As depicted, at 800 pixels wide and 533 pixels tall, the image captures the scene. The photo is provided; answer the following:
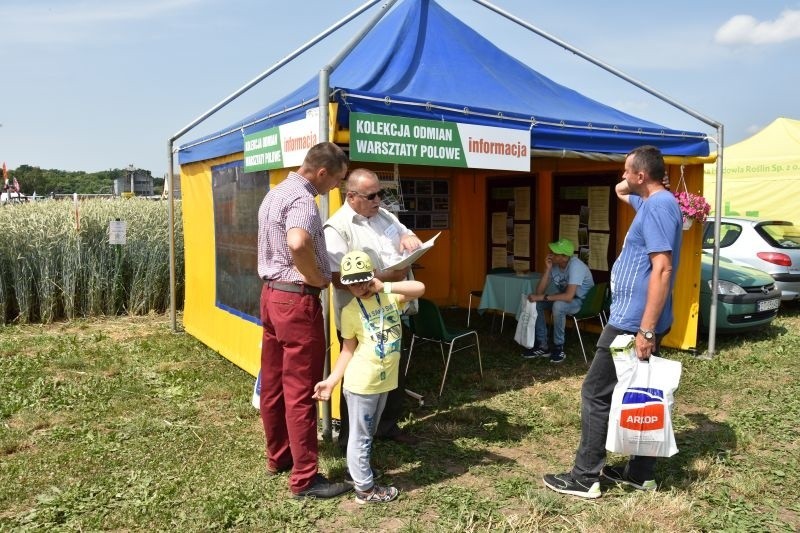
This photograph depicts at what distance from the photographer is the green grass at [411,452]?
10.3ft

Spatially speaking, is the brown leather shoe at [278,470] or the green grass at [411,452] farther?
the brown leather shoe at [278,470]

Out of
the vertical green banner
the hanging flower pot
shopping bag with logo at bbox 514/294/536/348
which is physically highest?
the vertical green banner

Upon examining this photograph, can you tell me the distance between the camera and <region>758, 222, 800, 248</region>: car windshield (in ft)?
28.5

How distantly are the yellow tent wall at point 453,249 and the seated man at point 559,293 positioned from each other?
45.8 inches

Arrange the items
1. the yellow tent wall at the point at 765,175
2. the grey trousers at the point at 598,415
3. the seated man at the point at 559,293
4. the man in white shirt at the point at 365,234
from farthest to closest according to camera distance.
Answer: the yellow tent wall at the point at 765,175, the seated man at the point at 559,293, the man in white shirt at the point at 365,234, the grey trousers at the point at 598,415

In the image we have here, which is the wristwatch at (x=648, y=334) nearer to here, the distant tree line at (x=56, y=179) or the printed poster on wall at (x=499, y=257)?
the printed poster on wall at (x=499, y=257)

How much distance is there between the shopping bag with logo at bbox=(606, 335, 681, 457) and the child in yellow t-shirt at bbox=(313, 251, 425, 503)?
110 centimetres

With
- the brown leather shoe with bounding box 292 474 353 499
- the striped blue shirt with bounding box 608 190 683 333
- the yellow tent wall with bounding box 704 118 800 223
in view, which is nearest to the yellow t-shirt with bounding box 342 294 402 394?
the brown leather shoe with bounding box 292 474 353 499

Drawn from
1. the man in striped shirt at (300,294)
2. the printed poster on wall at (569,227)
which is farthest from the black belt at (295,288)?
the printed poster on wall at (569,227)

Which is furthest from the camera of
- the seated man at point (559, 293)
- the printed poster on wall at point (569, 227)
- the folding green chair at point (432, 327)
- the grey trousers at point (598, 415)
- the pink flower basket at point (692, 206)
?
the printed poster on wall at point (569, 227)

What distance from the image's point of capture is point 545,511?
3.19m

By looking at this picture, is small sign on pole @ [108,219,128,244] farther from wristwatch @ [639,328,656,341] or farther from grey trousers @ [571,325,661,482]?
wristwatch @ [639,328,656,341]

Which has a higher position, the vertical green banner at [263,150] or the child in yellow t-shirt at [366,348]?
the vertical green banner at [263,150]

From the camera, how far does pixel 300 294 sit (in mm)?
3160
